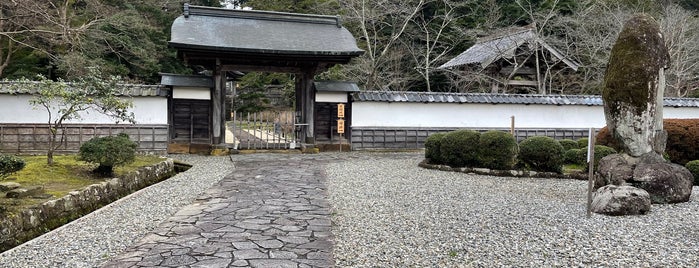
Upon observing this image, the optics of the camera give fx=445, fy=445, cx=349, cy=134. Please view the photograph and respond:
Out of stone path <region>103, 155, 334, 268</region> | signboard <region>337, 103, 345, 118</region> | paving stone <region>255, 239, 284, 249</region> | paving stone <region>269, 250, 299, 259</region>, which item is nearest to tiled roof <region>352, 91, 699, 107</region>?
signboard <region>337, 103, 345, 118</region>

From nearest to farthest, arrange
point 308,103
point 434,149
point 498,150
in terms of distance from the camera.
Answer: point 498,150, point 434,149, point 308,103

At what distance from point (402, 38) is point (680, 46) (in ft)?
45.3

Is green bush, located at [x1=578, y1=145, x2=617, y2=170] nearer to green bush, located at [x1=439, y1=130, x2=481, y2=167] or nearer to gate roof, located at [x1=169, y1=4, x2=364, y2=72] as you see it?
green bush, located at [x1=439, y1=130, x2=481, y2=167]

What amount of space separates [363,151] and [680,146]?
9.40 metres

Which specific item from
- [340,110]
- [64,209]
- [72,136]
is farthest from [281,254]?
[72,136]

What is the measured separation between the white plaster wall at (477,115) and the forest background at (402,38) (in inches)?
146

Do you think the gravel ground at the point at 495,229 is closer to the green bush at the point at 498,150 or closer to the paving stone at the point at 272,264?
the paving stone at the point at 272,264

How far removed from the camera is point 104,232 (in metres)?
5.32

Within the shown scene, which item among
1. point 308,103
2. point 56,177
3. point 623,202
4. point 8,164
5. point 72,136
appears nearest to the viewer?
point 8,164

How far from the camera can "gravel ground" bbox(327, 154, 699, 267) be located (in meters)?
4.33

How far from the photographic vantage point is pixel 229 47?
1360 centimetres

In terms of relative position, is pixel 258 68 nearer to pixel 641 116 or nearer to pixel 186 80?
pixel 186 80

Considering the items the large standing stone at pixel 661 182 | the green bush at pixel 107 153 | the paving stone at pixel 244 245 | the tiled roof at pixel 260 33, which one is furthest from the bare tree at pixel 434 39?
the paving stone at pixel 244 245

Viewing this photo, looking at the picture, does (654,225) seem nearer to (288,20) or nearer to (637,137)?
(637,137)
